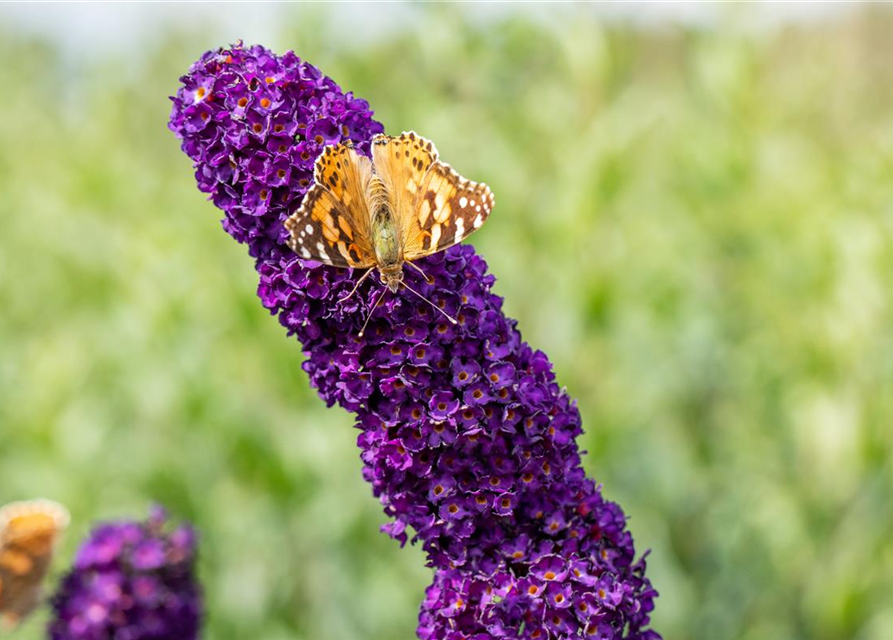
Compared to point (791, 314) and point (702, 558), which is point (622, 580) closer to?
point (702, 558)

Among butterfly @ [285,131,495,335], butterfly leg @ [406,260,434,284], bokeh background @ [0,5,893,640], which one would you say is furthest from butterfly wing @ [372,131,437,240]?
bokeh background @ [0,5,893,640]

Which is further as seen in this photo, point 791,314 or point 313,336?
point 791,314

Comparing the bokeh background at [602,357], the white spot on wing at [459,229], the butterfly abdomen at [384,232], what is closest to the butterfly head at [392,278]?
the butterfly abdomen at [384,232]

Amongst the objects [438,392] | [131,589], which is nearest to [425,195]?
[438,392]

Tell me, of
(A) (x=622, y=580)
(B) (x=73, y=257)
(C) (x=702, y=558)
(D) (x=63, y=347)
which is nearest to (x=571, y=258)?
(C) (x=702, y=558)

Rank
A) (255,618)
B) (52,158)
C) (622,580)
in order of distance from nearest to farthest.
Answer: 1. (622,580)
2. (255,618)
3. (52,158)

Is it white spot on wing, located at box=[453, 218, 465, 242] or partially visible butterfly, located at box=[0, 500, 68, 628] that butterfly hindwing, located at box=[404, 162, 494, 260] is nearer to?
white spot on wing, located at box=[453, 218, 465, 242]

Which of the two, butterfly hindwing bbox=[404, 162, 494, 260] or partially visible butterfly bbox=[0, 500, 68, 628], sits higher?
butterfly hindwing bbox=[404, 162, 494, 260]
